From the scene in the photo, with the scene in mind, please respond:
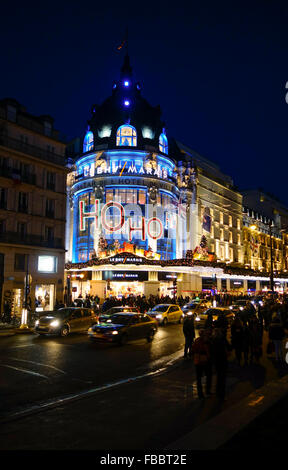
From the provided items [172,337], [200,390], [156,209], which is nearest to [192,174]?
[156,209]

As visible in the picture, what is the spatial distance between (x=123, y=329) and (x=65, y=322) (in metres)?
4.37

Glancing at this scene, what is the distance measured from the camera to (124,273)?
4512cm

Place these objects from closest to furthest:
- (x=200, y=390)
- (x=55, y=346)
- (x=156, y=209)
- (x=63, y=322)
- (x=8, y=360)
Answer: (x=200, y=390) → (x=8, y=360) → (x=55, y=346) → (x=63, y=322) → (x=156, y=209)

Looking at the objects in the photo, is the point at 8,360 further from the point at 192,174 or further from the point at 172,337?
the point at 192,174

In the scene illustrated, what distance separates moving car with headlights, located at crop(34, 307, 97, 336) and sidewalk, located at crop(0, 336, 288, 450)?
10294mm

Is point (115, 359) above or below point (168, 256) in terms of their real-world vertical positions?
below

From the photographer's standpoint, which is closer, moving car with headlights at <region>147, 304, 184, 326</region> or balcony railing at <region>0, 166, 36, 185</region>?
moving car with headlights at <region>147, 304, 184, 326</region>

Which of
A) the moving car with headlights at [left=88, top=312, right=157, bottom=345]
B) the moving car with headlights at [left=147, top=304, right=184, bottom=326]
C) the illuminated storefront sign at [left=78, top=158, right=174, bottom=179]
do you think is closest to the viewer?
the moving car with headlights at [left=88, top=312, right=157, bottom=345]

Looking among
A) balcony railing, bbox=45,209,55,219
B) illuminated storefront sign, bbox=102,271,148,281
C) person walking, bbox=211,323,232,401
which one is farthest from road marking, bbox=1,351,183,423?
illuminated storefront sign, bbox=102,271,148,281

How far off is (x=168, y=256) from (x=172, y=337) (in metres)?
31.6

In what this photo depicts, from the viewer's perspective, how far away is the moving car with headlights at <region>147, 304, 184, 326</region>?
2678 cm

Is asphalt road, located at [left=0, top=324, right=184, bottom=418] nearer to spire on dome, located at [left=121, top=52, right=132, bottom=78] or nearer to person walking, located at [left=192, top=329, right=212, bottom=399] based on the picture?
person walking, located at [left=192, top=329, right=212, bottom=399]

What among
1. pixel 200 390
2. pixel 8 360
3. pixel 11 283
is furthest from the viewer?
pixel 11 283

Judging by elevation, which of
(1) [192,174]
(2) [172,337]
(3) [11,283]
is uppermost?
(1) [192,174]
